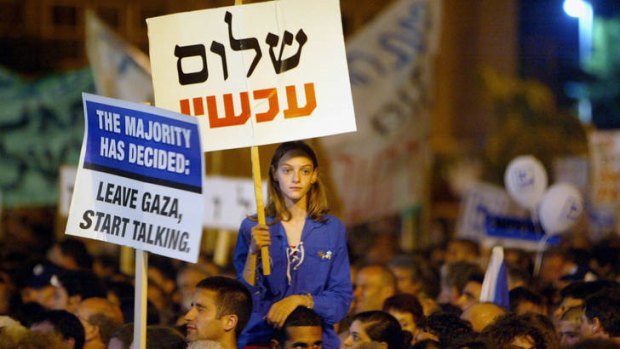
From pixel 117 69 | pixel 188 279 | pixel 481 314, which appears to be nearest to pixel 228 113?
pixel 481 314

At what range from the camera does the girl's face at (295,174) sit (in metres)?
7.89

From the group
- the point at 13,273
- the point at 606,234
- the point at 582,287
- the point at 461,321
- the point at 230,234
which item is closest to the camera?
the point at 461,321

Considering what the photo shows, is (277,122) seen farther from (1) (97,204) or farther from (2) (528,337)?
(2) (528,337)

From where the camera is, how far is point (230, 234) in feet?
64.6

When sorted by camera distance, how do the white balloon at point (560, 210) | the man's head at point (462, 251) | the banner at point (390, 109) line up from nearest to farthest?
the man's head at point (462, 251), the white balloon at point (560, 210), the banner at point (390, 109)

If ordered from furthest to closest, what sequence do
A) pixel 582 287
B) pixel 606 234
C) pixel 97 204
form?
pixel 606 234 → pixel 582 287 → pixel 97 204

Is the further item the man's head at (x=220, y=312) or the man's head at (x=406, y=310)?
the man's head at (x=406, y=310)

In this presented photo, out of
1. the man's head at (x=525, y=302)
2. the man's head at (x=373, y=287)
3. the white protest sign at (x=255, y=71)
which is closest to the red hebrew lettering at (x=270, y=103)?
the white protest sign at (x=255, y=71)

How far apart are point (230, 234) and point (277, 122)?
1171cm

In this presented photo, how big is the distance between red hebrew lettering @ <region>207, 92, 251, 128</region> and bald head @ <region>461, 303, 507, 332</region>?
187 cm

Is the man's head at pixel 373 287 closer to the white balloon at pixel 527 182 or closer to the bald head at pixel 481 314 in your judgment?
the bald head at pixel 481 314

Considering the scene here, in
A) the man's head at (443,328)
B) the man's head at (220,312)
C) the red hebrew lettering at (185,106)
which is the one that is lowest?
the man's head at (443,328)

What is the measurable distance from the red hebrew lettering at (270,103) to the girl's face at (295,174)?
0.25m

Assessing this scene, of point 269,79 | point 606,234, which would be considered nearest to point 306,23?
point 269,79
